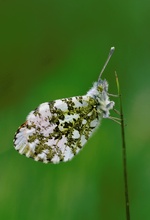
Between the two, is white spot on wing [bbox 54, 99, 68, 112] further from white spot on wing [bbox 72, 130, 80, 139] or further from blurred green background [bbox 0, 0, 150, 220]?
blurred green background [bbox 0, 0, 150, 220]

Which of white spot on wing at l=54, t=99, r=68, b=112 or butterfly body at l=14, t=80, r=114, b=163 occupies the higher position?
white spot on wing at l=54, t=99, r=68, b=112

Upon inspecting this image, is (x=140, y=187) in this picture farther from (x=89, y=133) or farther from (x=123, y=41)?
(x=123, y=41)

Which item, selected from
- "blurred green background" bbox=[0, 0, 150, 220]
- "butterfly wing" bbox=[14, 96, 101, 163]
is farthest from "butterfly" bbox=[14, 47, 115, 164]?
"blurred green background" bbox=[0, 0, 150, 220]

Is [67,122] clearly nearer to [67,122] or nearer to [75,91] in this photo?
[67,122]

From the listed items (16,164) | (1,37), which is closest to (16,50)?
(1,37)

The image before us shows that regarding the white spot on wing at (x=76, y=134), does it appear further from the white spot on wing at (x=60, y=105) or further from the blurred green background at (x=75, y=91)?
the blurred green background at (x=75, y=91)

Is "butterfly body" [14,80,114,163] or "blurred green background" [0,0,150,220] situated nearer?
"butterfly body" [14,80,114,163]
